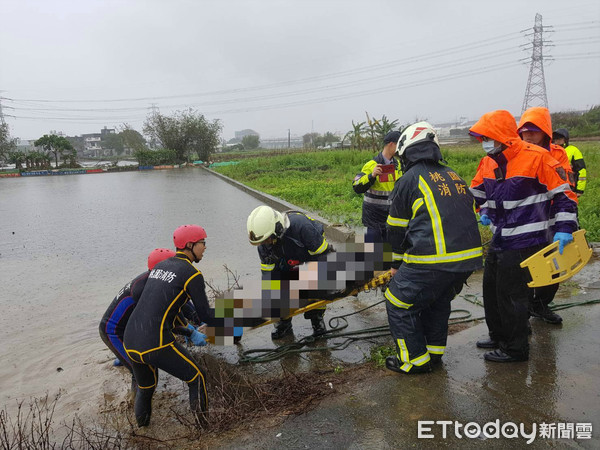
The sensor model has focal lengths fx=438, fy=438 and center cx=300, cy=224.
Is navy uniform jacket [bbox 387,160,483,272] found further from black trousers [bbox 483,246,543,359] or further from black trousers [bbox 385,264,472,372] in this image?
black trousers [bbox 483,246,543,359]

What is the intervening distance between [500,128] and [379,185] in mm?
1730

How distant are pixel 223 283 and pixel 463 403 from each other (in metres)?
4.13

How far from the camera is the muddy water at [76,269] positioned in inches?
159

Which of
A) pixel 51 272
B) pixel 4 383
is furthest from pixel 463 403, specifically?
pixel 51 272

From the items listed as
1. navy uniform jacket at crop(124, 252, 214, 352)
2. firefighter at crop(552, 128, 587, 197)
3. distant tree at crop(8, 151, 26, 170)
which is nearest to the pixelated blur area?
navy uniform jacket at crop(124, 252, 214, 352)

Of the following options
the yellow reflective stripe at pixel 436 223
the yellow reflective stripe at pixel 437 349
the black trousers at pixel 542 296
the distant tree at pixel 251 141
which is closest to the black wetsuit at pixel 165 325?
the yellow reflective stripe at pixel 436 223

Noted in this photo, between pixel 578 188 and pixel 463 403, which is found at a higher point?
pixel 578 188

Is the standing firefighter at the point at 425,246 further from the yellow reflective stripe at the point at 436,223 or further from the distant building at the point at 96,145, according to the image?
the distant building at the point at 96,145

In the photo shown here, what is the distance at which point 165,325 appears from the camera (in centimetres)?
291

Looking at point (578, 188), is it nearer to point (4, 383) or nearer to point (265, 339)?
point (265, 339)

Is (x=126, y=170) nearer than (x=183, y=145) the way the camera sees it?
Yes

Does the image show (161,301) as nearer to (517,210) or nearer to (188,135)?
(517,210)

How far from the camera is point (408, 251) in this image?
9.90 ft

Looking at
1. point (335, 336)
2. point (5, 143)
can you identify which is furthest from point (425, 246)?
point (5, 143)
